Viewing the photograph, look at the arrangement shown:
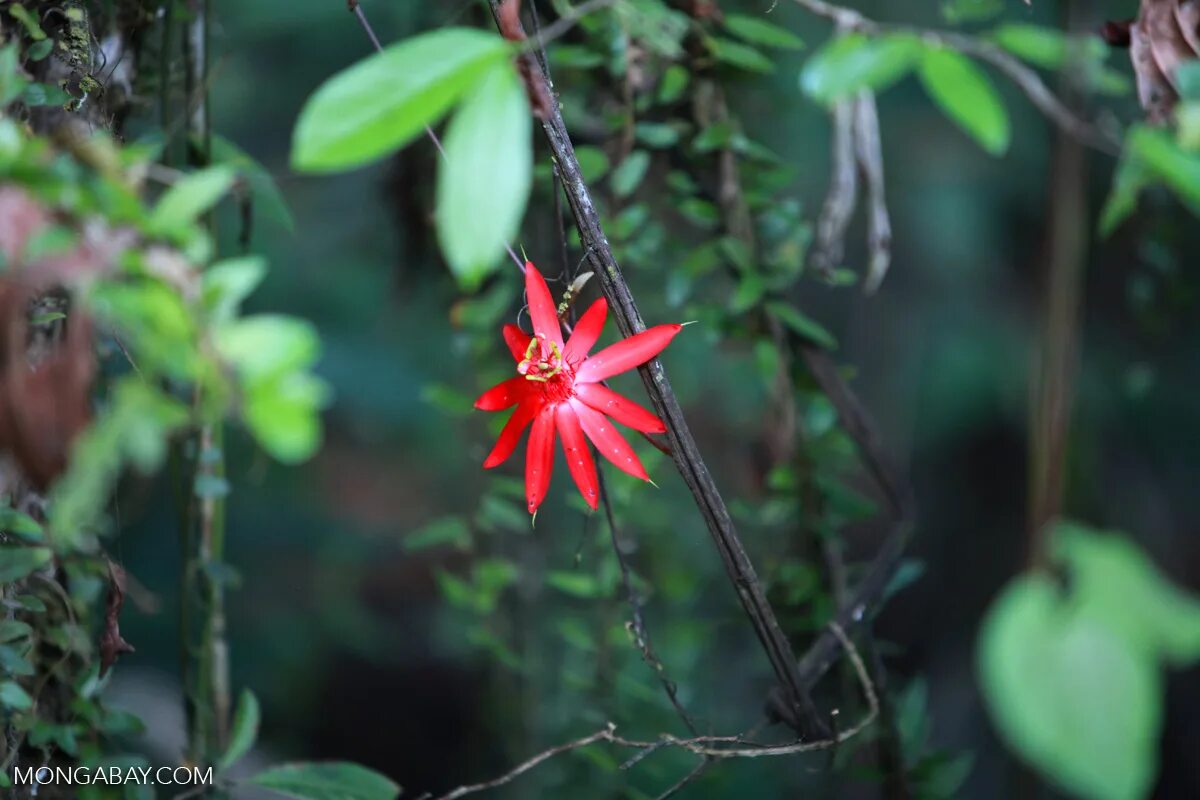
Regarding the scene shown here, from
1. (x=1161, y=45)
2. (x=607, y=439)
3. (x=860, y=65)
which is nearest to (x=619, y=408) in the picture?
(x=607, y=439)

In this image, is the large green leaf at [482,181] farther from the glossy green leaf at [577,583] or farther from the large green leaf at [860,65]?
the glossy green leaf at [577,583]

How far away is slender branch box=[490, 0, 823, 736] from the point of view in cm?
50

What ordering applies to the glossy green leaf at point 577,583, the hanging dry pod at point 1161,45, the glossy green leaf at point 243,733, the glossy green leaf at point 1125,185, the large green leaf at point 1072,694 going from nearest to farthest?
the large green leaf at point 1072,694
the glossy green leaf at point 1125,185
the hanging dry pod at point 1161,45
the glossy green leaf at point 243,733
the glossy green leaf at point 577,583

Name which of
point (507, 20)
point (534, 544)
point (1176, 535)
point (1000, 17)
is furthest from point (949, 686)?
point (507, 20)

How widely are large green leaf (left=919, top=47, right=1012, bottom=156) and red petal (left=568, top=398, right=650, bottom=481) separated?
28 centimetres

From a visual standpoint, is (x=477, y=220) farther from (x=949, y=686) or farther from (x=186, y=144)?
(x=949, y=686)

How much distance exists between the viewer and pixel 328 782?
0.62 meters

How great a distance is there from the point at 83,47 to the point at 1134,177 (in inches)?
25.3

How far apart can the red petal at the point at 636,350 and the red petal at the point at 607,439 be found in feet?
A: 0.11

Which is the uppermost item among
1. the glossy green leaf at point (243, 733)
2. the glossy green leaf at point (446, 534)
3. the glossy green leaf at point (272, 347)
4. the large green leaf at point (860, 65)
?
the large green leaf at point (860, 65)

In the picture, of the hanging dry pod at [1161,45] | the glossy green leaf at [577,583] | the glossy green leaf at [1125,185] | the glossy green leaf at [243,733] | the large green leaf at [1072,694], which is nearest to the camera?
the large green leaf at [1072,694]

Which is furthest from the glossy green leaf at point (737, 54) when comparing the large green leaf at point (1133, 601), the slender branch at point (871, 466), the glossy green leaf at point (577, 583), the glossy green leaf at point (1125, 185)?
the large green leaf at point (1133, 601)

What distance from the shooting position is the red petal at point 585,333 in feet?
1.83

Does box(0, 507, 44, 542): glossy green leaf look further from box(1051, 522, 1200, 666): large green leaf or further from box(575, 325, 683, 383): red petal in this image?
box(1051, 522, 1200, 666): large green leaf
